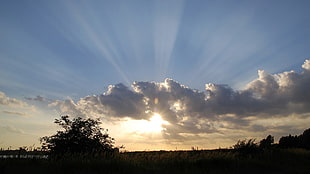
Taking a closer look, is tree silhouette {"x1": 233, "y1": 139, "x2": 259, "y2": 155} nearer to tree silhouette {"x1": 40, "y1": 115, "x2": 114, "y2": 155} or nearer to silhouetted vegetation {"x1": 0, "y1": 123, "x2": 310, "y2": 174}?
silhouetted vegetation {"x1": 0, "y1": 123, "x2": 310, "y2": 174}

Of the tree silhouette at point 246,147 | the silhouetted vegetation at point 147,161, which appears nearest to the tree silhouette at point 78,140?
the silhouetted vegetation at point 147,161

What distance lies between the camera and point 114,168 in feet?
48.8

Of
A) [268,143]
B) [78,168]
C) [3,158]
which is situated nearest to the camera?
[78,168]

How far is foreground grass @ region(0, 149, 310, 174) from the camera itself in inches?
567

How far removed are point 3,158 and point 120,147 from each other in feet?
36.6

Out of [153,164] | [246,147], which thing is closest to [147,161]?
[153,164]

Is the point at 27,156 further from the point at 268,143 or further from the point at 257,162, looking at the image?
the point at 268,143

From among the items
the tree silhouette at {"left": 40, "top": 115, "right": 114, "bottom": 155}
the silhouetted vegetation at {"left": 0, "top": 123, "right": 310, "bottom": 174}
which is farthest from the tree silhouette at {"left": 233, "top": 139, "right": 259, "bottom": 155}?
the tree silhouette at {"left": 40, "top": 115, "right": 114, "bottom": 155}

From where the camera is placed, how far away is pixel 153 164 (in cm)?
1641

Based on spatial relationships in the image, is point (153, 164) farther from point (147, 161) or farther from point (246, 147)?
point (246, 147)

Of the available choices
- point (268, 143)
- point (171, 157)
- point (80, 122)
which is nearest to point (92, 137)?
point (80, 122)

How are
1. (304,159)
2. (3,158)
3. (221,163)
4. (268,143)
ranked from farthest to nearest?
(268,143)
(304,159)
(221,163)
(3,158)

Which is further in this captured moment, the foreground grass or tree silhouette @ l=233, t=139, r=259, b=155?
tree silhouette @ l=233, t=139, r=259, b=155

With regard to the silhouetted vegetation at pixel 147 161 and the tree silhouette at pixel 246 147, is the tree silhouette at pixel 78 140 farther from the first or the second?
the tree silhouette at pixel 246 147
